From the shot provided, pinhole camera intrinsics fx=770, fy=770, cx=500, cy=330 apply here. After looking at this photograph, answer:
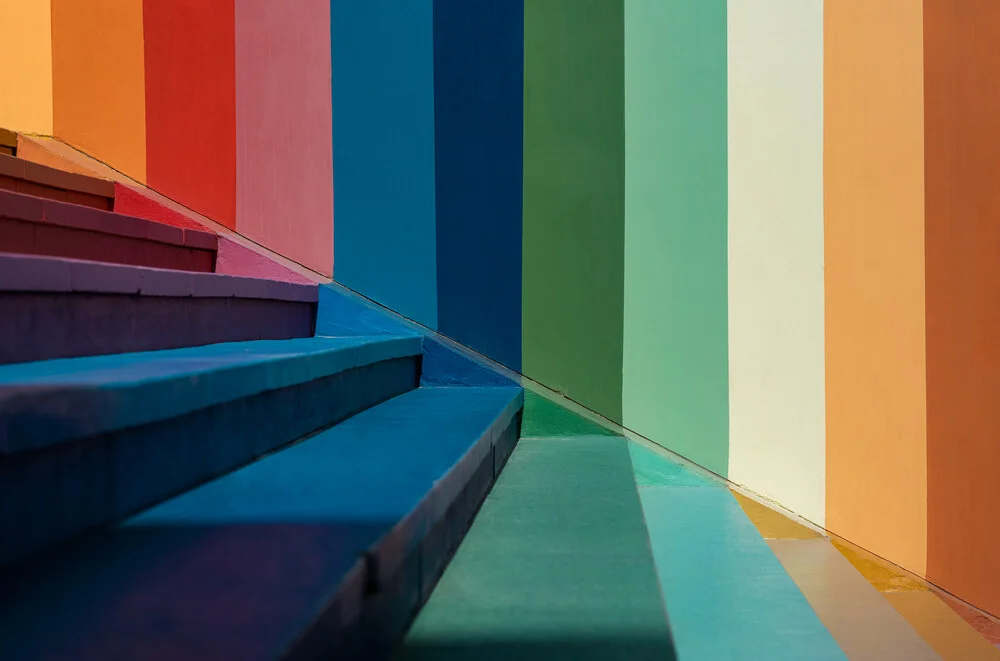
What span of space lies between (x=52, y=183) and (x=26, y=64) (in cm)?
55

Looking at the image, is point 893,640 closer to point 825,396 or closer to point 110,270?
point 825,396

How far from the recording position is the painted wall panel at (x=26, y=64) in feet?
6.51

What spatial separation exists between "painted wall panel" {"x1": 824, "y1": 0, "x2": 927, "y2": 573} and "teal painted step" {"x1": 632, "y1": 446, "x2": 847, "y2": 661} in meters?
0.31

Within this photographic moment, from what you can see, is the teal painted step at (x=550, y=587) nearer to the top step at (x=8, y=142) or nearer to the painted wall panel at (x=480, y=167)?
the painted wall panel at (x=480, y=167)

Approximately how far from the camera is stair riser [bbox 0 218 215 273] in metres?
1.23

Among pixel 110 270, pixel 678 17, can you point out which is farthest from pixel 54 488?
pixel 678 17

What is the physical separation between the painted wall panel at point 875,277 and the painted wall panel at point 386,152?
0.94 meters

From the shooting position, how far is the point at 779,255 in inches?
69.0

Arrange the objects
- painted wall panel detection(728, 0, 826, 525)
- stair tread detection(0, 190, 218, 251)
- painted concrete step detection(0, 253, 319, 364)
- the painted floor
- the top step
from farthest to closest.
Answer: the top step, painted wall panel detection(728, 0, 826, 525), stair tread detection(0, 190, 218, 251), painted concrete step detection(0, 253, 319, 364), the painted floor

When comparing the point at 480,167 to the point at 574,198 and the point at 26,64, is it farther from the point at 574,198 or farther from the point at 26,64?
the point at 26,64

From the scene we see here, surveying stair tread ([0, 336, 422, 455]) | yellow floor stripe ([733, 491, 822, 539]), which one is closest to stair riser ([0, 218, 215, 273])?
stair tread ([0, 336, 422, 455])

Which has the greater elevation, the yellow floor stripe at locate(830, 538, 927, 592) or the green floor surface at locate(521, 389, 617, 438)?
the green floor surface at locate(521, 389, 617, 438)

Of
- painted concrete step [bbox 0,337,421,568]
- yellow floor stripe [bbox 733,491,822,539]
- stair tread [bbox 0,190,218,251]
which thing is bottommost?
yellow floor stripe [bbox 733,491,822,539]

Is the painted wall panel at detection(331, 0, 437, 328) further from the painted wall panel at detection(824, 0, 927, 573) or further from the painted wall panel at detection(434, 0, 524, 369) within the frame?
the painted wall panel at detection(824, 0, 927, 573)
